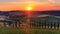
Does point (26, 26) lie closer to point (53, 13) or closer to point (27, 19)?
point (27, 19)

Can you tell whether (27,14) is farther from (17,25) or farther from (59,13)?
(59,13)

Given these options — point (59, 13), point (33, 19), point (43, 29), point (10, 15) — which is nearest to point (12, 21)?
point (10, 15)

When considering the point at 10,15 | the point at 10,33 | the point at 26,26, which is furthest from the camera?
the point at 10,15

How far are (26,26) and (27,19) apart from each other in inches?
17.3

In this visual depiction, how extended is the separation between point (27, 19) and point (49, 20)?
119 cm

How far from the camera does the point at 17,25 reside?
9625 millimetres

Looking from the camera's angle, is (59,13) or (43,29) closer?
(43,29)

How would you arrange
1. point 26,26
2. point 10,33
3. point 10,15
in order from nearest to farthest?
point 10,33 → point 26,26 → point 10,15

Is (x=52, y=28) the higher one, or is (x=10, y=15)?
(x=10, y=15)

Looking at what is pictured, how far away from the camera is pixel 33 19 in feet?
31.7

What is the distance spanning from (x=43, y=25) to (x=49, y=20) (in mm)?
481

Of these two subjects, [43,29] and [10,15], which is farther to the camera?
[10,15]

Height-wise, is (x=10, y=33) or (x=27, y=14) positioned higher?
(x=27, y=14)

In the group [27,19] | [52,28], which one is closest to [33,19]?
[27,19]
